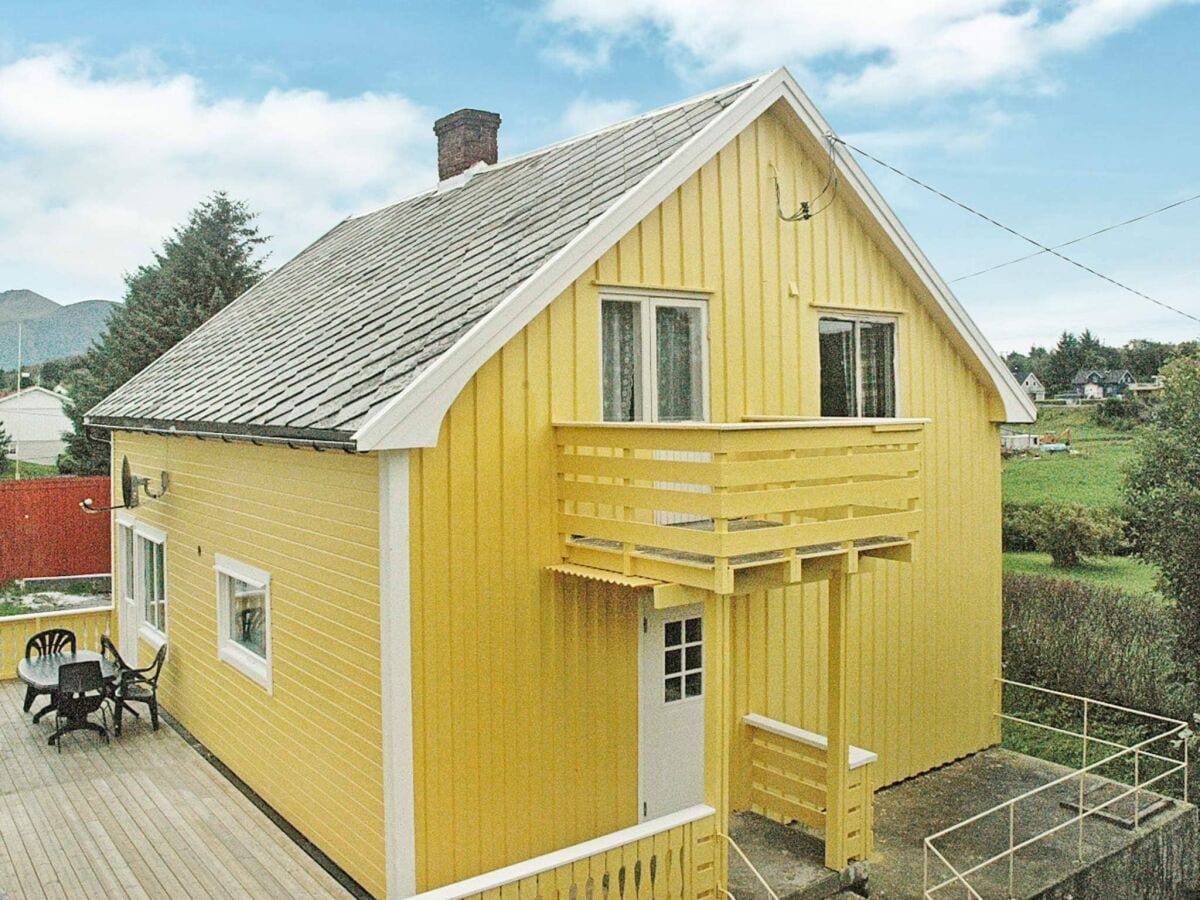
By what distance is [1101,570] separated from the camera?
19641mm

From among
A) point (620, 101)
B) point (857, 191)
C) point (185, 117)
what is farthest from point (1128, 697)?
point (185, 117)

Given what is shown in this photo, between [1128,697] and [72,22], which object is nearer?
[1128,697]

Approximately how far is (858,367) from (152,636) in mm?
9446

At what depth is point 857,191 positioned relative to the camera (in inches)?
408

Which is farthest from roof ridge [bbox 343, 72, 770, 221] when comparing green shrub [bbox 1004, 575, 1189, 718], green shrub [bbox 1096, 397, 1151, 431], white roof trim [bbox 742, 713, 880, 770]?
green shrub [bbox 1096, 397, 1151, 431]

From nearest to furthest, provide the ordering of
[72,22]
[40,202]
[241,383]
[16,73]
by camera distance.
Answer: [241,383] → [72,22] → [16,73] → [40,202]

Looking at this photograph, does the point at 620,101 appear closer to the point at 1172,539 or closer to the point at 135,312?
the point at 135,312

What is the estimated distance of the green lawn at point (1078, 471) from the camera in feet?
71.9

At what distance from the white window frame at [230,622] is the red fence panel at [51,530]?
51.2 feet

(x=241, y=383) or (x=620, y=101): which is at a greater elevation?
(x=620, y=101)

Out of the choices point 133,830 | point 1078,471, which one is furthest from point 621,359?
point 1078,471

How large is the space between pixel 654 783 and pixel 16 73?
131 ft

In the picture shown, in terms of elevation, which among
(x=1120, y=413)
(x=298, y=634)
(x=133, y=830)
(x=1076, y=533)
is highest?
(x=1120, y=413)

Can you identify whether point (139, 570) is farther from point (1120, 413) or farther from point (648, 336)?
point (1120, 413)
